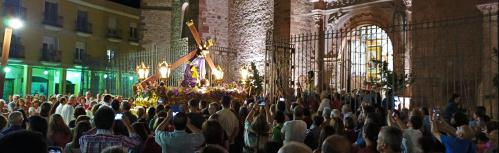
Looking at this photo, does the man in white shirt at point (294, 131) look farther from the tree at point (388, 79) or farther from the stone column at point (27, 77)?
the stone column at point (27, 77)

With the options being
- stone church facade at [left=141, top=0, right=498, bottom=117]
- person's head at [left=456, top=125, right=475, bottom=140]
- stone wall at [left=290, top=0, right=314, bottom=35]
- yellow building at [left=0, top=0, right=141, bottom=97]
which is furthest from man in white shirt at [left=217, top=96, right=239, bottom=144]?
yellow building at [left=0, top=0, right=141, bottom=97]

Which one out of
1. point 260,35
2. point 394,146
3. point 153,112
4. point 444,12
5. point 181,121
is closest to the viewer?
point 394,146

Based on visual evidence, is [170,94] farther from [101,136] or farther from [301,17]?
[101,136]

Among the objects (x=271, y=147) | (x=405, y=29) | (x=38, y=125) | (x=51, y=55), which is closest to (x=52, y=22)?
(x=51, y=55)

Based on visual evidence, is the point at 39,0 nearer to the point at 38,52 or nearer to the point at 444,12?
the point at 38,52

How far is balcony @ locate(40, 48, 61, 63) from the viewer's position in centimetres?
2955

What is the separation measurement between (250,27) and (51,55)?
602 inches

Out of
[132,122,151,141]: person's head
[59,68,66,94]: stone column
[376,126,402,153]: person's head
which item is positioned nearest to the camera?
[376,126,402,153]: person's head

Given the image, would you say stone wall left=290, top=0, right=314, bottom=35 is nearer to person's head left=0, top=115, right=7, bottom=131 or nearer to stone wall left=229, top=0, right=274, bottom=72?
stone wall left=229, top=0, right=274, bottom=72

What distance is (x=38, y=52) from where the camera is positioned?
29.2 meters

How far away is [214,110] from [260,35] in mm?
12051

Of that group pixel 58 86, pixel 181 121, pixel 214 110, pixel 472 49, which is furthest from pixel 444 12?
pixel 58 86

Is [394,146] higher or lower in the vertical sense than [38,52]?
lower

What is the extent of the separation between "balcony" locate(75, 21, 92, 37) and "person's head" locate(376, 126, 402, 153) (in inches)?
1183
